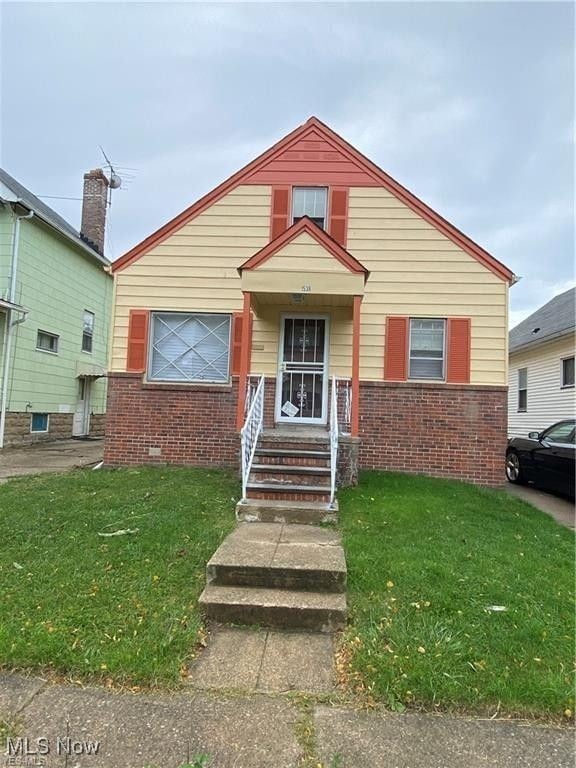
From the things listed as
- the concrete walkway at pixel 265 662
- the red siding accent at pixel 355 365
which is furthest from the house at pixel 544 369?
the concrete walkway at pixel 265 662

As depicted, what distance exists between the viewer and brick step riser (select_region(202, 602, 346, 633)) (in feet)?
10.5

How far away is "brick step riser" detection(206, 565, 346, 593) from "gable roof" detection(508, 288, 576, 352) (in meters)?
13.1

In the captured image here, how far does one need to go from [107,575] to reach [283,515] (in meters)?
2.10

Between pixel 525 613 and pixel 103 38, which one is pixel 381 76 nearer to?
pixel 103 38

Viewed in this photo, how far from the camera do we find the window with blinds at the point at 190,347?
28.9 ft

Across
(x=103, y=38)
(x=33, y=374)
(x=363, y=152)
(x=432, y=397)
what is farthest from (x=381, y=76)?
(x=33, y=374)

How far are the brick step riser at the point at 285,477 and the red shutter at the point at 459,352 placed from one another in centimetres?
374

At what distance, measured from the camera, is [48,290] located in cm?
1400

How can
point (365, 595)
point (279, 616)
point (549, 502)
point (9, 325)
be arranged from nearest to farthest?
1. point (279, 616)
2. point (365, 595)
3. point (549, 502)
4. point (9, 325)

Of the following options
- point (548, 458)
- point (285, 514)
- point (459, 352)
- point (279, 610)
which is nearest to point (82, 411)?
point (459, 352)

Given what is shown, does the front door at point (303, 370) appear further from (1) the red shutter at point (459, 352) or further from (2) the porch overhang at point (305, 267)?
(1) the red shutter at point (459, 352)

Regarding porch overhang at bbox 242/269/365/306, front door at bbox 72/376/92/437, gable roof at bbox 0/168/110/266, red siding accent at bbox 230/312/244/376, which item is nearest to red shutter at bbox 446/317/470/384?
porch overhang at bbox 242/269/365/306

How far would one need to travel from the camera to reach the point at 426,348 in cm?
869

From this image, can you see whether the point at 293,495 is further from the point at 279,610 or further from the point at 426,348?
the point at 426,348
